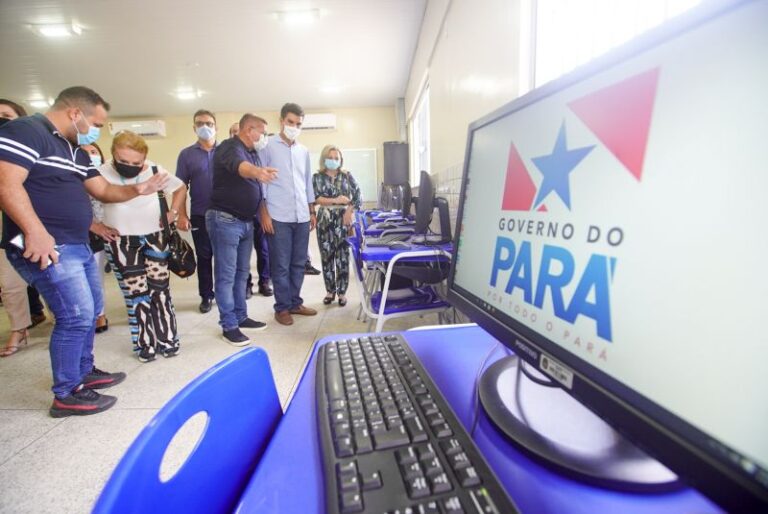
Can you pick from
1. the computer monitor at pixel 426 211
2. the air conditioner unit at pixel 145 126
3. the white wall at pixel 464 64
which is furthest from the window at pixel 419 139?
the air conditioner unit at pixel 145 126

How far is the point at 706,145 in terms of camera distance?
243 millimetres

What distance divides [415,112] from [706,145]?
215 inches

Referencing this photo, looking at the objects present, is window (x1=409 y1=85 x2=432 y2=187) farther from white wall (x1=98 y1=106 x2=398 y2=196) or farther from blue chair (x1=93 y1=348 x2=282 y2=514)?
blue chair (x1=93 y1=348 x2=282 y2=514)

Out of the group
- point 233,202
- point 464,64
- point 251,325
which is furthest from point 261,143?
point 464,64

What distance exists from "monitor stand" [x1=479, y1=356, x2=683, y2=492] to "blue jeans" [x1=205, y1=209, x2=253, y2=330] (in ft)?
6.29

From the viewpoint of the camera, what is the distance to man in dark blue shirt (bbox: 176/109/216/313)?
8.99ft

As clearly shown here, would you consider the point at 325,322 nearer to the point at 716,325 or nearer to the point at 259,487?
the point at 259,487

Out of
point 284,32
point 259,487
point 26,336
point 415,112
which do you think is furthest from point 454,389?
point 415,112

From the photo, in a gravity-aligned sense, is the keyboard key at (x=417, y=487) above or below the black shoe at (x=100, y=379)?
above

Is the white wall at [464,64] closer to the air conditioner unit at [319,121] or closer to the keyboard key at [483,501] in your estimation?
the keyboard key at [483,501]

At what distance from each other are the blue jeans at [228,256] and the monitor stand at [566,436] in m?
1.92

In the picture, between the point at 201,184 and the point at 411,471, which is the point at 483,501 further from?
the point at 201,184

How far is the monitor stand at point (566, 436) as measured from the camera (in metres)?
0.31

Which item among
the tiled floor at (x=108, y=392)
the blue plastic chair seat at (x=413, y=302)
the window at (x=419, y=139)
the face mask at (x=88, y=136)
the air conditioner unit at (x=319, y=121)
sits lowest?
the tiled floor at (x=108, y=392)
